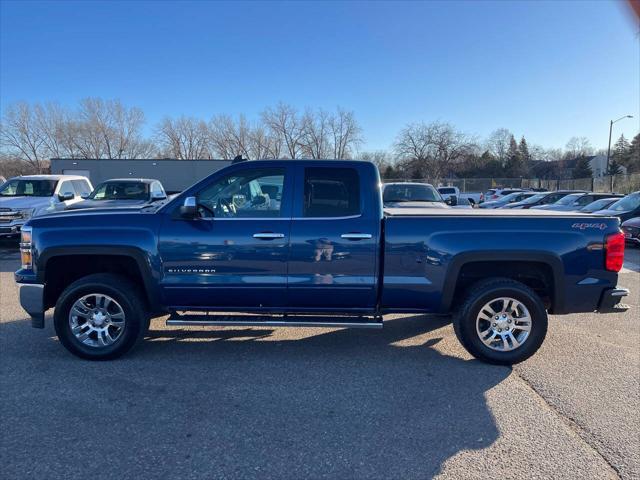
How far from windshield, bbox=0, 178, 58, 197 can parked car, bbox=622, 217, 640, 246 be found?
16099mm

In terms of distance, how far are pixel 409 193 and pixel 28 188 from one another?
10739mm

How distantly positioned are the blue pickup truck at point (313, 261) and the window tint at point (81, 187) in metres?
10.4

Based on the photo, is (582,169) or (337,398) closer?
(337,398)

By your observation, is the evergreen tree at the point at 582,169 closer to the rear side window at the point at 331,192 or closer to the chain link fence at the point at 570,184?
→ the chain link fence at the point at 570,184

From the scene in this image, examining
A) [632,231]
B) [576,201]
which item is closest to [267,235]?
[632,231]

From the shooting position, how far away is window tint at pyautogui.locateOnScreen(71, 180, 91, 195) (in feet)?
44.3

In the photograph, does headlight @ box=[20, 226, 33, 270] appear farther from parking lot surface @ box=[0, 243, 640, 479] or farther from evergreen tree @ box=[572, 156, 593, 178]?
evergreen tree @ box=[572, 156, 593, 178]

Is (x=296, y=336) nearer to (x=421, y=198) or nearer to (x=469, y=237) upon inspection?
(x=469, y=237)

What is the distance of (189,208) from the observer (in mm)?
4094

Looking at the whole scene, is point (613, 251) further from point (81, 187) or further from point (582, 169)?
point (582, 169)

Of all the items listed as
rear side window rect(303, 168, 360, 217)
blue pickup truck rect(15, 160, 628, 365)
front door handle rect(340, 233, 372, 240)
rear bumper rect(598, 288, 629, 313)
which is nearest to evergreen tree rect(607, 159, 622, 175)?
rear bumper rect(598, 288, 629, 313)

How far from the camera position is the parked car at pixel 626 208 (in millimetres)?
13289

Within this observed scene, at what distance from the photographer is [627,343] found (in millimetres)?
4898

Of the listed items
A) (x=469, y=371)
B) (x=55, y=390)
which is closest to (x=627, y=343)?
(x=469, y=371)
